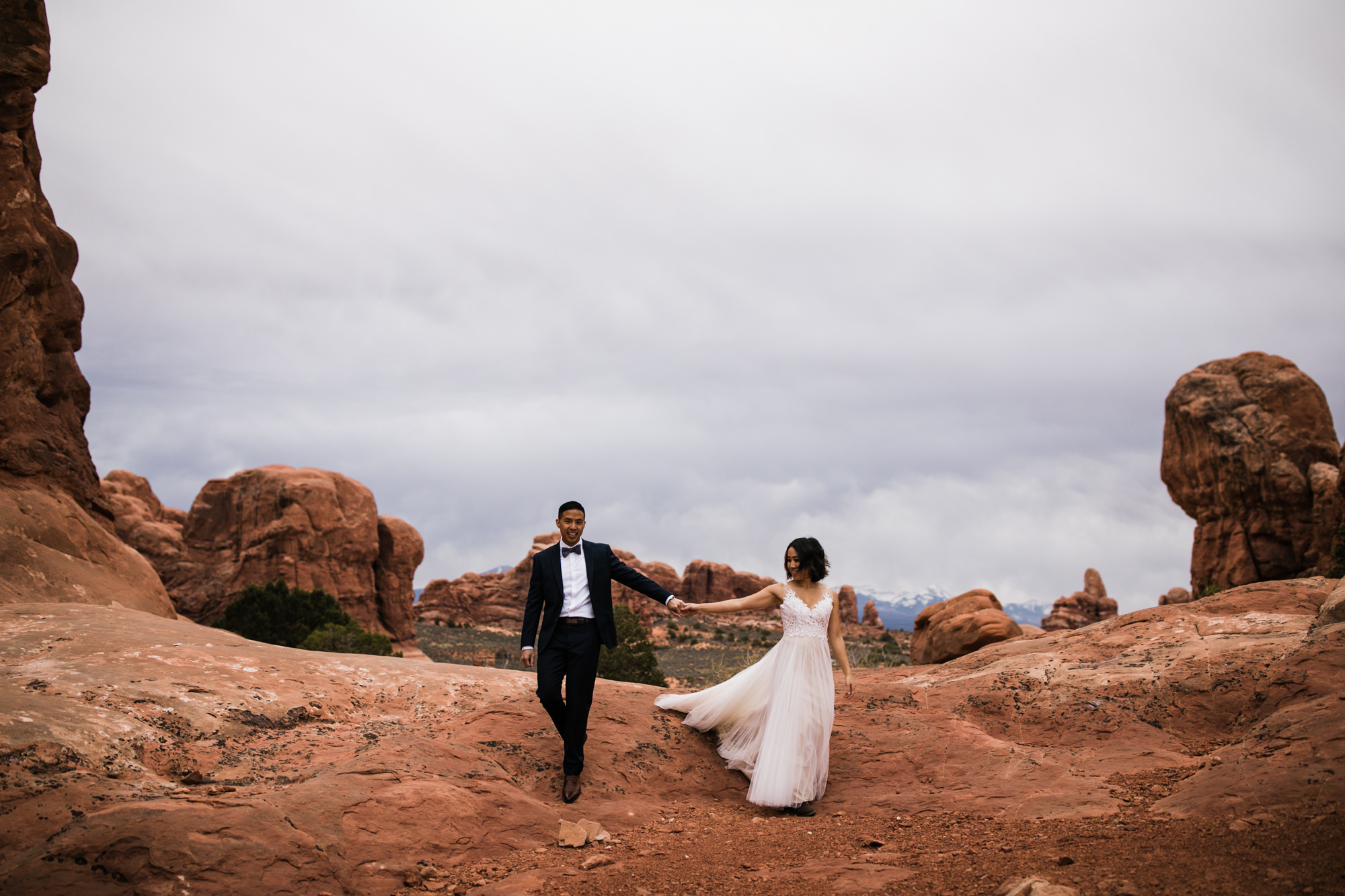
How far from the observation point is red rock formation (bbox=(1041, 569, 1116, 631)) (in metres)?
61.8

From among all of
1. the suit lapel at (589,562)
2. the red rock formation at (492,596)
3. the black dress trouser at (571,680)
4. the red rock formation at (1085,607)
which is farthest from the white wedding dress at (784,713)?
the red rock formation at (1085,607)

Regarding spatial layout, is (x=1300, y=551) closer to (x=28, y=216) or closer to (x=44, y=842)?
(x=44, y=842)

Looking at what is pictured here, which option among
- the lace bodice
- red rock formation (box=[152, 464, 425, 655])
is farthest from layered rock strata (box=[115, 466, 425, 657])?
the lace bodice

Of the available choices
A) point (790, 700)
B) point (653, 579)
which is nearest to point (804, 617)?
point (790, 700)

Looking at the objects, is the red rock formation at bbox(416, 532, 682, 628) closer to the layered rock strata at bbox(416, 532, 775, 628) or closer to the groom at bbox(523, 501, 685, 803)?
the layered rock strata at bbox(416, 532, 775, 628)

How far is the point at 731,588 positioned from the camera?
83.0 m

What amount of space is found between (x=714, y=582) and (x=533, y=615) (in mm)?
78085

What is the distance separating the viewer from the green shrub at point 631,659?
945 inches

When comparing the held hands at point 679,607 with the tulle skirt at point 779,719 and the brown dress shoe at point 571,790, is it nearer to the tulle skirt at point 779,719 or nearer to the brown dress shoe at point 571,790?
the tulle skirt at point 779,719

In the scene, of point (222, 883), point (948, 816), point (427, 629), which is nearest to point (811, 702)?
point (948, 816)

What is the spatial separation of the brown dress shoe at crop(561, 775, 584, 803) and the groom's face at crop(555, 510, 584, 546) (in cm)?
197

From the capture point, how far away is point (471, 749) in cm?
682

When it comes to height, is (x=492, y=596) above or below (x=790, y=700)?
above

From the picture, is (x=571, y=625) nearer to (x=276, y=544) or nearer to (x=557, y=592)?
(x=557, y=592)
